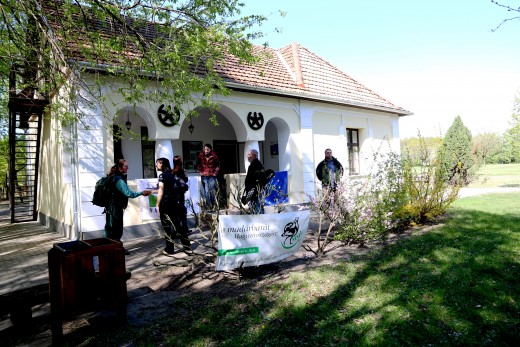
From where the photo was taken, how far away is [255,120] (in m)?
11.1

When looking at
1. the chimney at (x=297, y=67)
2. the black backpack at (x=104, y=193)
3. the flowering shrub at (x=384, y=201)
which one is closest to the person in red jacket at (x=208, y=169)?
the black backpack at (x=104, y=193)

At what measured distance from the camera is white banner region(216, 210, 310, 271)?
4.46 m

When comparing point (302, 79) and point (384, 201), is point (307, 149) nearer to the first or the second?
point (302, 79)

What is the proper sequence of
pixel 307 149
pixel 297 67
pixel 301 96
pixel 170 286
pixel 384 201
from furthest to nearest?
pixel 297 67 → pixel 307 149 → pixel 301 96 → pixel 384 201 → pixel 170 286

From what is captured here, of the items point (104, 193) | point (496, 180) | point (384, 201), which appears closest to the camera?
point (104, 193)

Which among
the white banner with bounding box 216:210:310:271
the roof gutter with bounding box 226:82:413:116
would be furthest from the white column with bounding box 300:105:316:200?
the white banner with bounding box 216:210:310:271

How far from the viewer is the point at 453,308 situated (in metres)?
3.61

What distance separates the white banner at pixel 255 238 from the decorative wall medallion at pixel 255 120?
6.33m

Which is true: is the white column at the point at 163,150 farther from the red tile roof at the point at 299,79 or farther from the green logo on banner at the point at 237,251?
the green logo on banner at the point at 237,251

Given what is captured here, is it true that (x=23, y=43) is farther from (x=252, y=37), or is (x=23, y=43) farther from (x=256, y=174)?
(x=256, y=174)

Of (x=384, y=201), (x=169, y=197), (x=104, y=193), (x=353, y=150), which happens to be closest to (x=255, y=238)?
(x=169, y=197)

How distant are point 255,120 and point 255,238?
22.9 ft

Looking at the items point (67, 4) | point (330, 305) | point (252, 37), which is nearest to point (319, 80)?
point (252, 37)

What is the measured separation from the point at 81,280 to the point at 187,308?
1.21 meters
